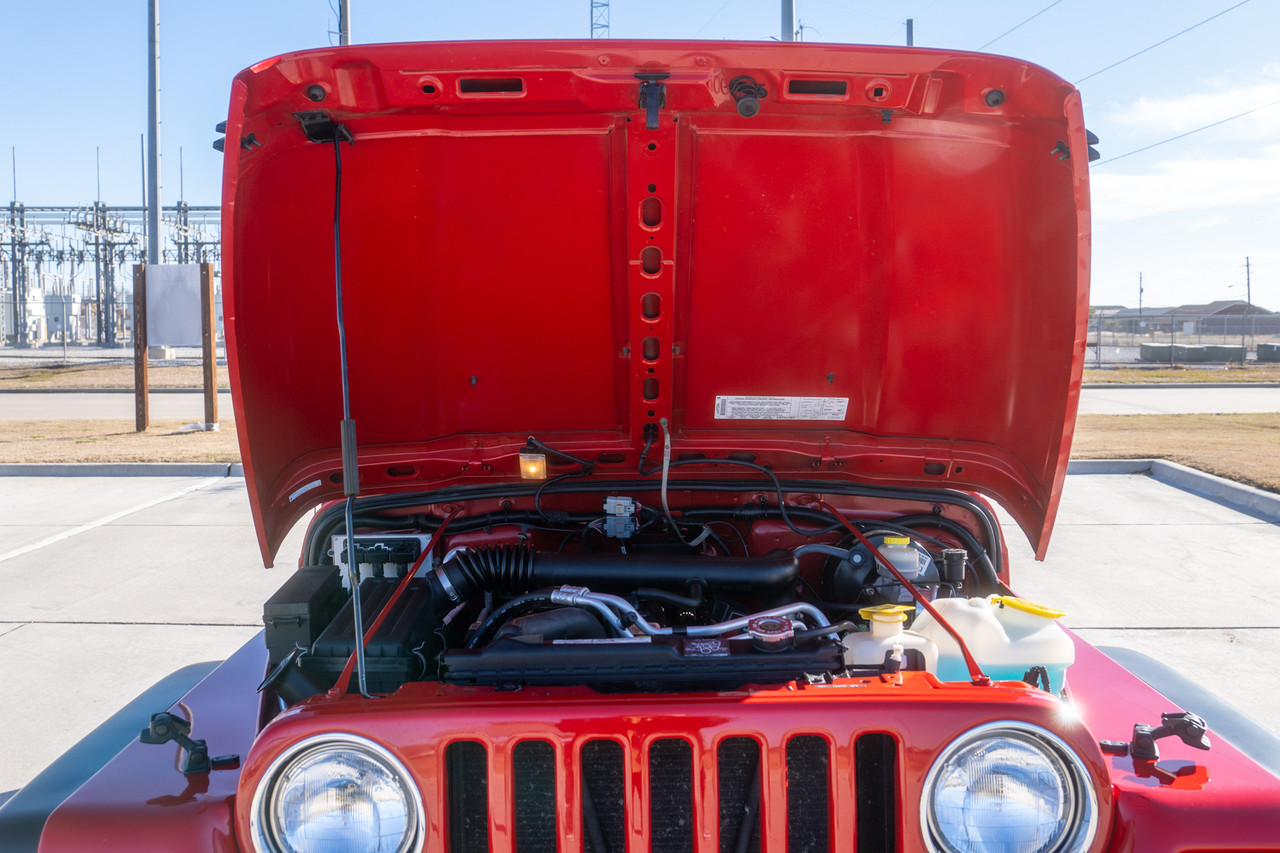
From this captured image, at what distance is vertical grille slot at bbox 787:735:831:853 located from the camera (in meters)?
1.58

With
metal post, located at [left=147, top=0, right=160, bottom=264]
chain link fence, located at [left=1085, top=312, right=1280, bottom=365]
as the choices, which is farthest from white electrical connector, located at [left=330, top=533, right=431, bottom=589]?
chain link fence, located at [left=1085, top=312, right=1280, bottom=365]

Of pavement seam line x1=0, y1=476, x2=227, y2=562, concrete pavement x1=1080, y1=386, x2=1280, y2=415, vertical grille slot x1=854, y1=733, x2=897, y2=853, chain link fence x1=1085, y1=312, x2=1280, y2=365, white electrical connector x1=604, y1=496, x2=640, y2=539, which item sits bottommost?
pavement seam line x1=0, y1=476, x2=227, y2=562

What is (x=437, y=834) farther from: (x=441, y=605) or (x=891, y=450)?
(x=891, y=450)

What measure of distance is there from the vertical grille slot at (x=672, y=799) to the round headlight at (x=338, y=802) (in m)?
0.42

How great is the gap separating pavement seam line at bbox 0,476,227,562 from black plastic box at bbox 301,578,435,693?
5.19 meters

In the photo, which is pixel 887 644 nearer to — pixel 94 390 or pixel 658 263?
pixel 658 263

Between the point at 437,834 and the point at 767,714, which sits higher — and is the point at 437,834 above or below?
below

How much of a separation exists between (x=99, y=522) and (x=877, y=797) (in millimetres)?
7129

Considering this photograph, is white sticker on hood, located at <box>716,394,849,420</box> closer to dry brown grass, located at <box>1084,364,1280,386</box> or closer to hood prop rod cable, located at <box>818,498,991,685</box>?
hood prop rod cable, located at <box>818,498,991,685</box>

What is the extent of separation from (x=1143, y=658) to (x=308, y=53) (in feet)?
9.28

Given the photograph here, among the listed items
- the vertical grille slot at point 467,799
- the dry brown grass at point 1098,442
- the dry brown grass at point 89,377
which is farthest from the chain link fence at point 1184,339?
the vertical grille slot at point 467,799

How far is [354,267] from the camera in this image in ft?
7.68

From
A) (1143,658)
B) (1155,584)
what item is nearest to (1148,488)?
(1155,584)

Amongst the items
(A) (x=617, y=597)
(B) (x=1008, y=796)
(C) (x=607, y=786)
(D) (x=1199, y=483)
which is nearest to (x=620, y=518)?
(A) (x=617, y=597)
